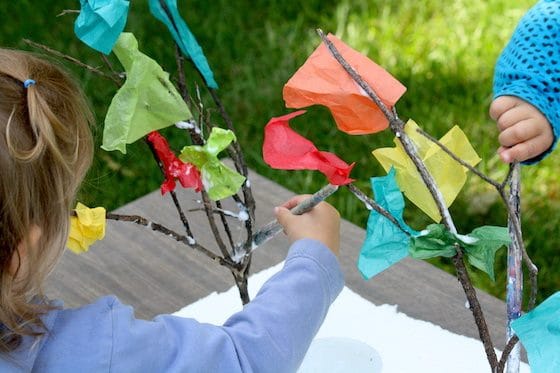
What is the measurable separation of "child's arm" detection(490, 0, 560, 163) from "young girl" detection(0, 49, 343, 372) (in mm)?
202

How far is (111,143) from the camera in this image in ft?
2.04

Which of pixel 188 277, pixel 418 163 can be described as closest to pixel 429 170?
pixel 418 163

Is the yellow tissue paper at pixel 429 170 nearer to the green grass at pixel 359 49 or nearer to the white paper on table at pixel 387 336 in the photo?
the white paper on table at pixel 387 336

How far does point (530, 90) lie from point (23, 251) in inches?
16.7

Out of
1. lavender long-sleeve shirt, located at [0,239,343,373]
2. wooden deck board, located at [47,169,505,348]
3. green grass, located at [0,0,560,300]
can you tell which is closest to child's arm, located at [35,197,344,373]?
lavender long-sleeve shirt, located at [0,239,343,373]

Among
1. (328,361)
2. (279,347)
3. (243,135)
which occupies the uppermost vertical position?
(279,347)

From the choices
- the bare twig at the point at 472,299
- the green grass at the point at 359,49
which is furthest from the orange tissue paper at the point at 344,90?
the green grass at the point at 359,49

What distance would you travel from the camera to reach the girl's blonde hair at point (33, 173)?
0.58 m

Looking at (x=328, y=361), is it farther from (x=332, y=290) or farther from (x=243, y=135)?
(x=243, y=135)

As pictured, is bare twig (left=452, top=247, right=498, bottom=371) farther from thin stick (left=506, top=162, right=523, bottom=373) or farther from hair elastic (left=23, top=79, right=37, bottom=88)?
hair elastic (left=23, top=79, right=37, bottom=88)

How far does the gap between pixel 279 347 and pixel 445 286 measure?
1.25 ft

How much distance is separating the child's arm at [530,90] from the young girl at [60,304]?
7.9 inches

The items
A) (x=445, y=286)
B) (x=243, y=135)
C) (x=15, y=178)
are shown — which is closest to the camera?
(x=15, y=178)

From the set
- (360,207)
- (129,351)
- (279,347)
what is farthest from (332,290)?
(360,207)
